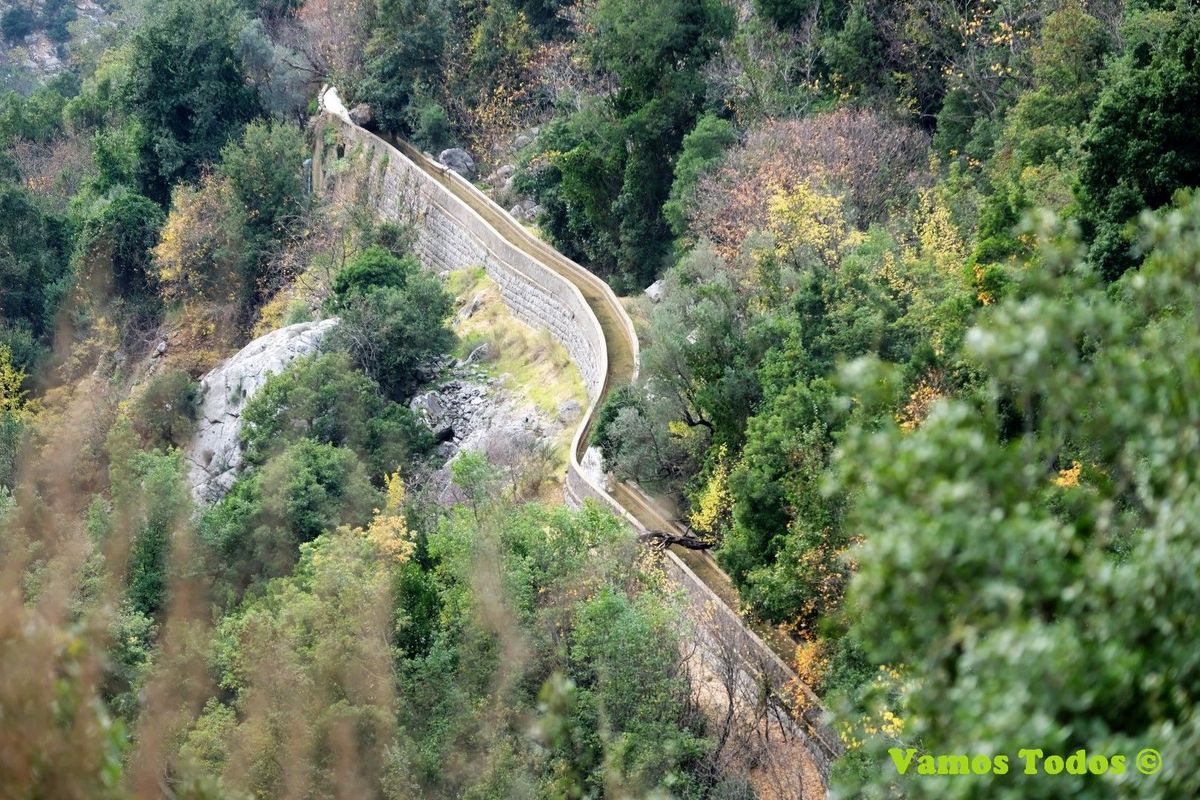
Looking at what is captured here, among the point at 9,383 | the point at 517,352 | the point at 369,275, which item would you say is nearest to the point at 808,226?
the point at 517,352

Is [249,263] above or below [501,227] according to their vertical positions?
below

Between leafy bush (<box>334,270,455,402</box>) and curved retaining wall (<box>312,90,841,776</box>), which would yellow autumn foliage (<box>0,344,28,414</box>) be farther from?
curved retaining wall (<box>312,90,841,776</box>)

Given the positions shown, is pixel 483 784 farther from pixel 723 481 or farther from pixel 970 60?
pixel 970 60

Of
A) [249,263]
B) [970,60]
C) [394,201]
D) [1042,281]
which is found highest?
[1042,281]

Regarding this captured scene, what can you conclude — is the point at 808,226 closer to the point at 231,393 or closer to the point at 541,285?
the point at 541,285

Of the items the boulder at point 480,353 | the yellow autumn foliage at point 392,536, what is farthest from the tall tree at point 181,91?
the yellow autumn foliage at point 392,536

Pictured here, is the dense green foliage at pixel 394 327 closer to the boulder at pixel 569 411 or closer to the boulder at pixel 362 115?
the boulder at pixel 569 411

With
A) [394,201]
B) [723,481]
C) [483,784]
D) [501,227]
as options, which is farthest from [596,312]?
[483,784]

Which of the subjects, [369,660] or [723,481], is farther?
[723,481]
